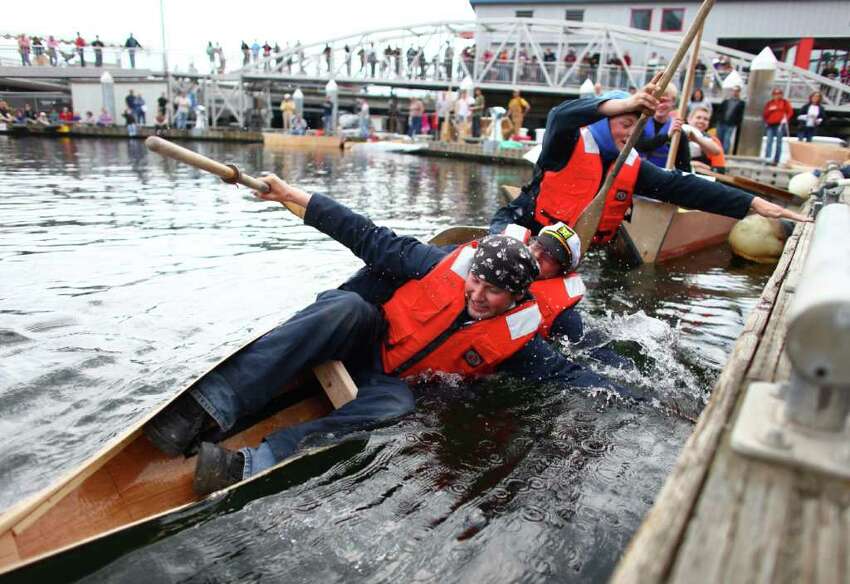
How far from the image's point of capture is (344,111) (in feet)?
120

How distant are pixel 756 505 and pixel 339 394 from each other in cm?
236

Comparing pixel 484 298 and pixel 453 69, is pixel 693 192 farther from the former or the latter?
pixel 453 69

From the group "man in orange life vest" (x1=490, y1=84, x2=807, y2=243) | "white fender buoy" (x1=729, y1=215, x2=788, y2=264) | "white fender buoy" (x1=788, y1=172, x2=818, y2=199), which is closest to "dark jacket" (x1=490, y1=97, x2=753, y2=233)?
"man in orange life vest" (x1=490, y1=84, x2=807, y2=243)

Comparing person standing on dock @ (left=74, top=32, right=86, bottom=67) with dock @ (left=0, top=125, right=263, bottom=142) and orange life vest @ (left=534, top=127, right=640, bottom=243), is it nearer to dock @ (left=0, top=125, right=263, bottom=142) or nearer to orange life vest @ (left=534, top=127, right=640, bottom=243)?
dock @ (left=0, top=125, right=263, bottom=142)

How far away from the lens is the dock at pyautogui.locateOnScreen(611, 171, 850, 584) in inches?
44.6

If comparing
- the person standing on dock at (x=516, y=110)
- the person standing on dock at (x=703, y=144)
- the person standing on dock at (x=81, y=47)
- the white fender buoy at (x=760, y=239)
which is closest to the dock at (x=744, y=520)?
the white fender buoy at (x=760, y=239)

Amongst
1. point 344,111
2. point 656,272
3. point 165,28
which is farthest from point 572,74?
point 656,272

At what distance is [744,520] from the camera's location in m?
1.24

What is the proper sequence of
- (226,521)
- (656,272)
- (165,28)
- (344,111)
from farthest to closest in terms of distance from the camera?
1. (344,111)
2. (165,28)
3. (656,272)
4. (226,521)

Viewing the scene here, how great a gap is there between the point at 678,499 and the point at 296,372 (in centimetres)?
220

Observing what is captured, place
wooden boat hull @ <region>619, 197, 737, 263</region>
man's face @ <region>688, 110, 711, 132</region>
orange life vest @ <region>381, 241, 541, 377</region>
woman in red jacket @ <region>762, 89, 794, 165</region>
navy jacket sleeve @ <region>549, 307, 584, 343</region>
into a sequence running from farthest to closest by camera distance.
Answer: woman in red jacket @ <region>762, 89, 794, 165</region>
man's face @ <region>688, 110, 711, 132</region>
wooden boat hull @ <region>619, 197, 737, 263</region>
navy jacket sleeve @ <region>549, 307, 584, 343</region>
orange life vest @ <region>381, 241, 541, 377</region>

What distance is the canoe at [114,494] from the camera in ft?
7.29

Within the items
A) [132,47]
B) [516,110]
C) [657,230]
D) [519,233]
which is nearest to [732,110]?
[657,230]

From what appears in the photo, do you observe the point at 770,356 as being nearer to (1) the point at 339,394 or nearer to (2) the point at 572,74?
(1) the point at 339,394
